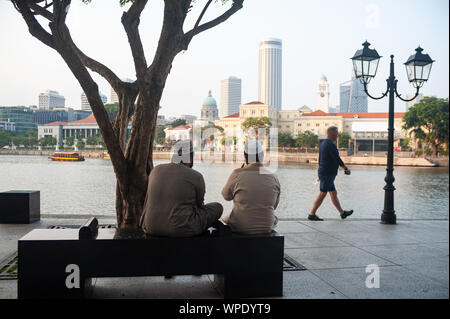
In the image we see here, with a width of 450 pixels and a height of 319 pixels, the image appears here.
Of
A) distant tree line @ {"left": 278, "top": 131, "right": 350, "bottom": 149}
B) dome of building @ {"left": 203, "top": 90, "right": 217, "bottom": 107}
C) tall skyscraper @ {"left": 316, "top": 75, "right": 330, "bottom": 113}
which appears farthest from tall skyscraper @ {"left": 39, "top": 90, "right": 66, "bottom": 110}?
tall skyscraper @ {"left": 316, "top": 75, "right": 330, "bottom": 113}

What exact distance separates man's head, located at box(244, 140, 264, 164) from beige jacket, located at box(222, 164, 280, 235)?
0.07 meters

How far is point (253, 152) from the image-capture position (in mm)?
3809

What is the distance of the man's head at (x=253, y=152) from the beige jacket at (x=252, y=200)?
2.7 inches

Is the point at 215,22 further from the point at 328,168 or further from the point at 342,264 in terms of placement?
the point at 328,168

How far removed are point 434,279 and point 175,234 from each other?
2745 millimetres

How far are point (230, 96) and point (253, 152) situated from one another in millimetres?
119975

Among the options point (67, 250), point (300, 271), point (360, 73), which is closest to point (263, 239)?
point (300, 271)

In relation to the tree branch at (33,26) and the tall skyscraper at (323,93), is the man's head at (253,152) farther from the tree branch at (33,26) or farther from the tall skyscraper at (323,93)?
the tall skyscraper at (323,93)

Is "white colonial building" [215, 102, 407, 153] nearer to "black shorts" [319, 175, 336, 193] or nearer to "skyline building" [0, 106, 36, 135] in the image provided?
"skyline building" [0, 106, 36, 135]

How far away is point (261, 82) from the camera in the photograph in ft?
361

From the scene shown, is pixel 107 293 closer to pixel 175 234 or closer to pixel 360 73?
pixel 175 234

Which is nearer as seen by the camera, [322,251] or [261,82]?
[322,251]

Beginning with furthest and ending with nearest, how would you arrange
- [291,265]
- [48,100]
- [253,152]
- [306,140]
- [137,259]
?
[306,140]
[48,100]
[291,265]
[253,152]
[137,259]

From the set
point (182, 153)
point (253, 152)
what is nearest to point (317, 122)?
point (253, 152)
